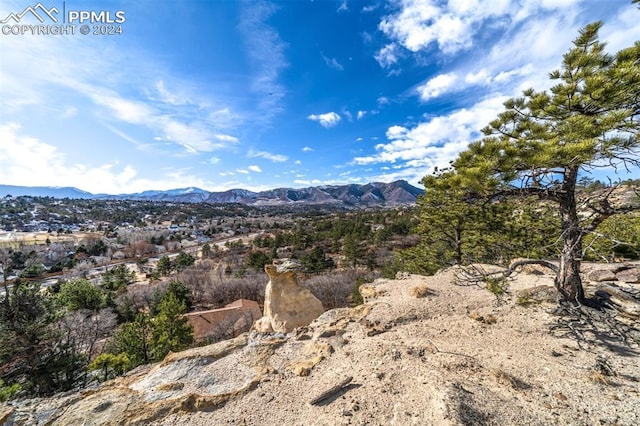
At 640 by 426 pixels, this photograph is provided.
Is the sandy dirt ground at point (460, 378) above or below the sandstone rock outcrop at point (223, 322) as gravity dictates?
above

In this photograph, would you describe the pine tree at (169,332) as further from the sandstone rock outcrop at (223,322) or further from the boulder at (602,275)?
the boulder at (602,275)

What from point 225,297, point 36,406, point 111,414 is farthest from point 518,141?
point 225,297

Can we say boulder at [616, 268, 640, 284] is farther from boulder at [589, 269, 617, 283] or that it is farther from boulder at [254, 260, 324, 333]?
boulder at [254, 260, 324, 333]

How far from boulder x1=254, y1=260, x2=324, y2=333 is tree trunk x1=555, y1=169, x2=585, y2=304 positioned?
23.5 ft

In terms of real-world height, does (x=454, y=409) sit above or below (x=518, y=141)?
below

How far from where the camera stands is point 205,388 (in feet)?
15.3

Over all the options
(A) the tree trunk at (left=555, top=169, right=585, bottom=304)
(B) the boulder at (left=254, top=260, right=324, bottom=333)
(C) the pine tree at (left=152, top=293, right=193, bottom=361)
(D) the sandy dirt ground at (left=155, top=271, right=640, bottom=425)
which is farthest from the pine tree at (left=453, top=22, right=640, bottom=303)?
(C) the pine tree at (left=152, top=293, right=193, bottom=361)

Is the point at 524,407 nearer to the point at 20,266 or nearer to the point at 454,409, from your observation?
the point at 454,409

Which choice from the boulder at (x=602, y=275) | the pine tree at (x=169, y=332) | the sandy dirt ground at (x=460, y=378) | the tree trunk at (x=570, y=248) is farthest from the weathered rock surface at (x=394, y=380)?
the pine tree at (x=169, y=332)

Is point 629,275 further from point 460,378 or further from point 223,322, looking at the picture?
point 223,322

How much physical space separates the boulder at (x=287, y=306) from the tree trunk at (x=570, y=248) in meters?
7.16

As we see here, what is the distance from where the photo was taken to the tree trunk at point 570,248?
539 centimetres

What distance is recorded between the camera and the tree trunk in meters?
5.39

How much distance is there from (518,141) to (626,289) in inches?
242
